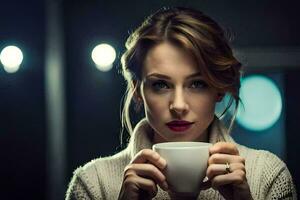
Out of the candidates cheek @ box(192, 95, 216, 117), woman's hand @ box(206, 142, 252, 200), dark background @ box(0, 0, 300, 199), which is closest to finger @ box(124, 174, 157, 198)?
woman's hand @ box(206, 142, 252, 200)

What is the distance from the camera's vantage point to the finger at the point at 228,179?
0.90m

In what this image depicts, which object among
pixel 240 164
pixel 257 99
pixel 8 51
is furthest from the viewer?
pixel 257 99

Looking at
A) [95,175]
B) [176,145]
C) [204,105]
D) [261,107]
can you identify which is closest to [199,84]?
[204,105]

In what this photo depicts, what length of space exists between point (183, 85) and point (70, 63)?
4.39 ft

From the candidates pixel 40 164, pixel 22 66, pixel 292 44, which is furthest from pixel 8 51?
pixel 292 44

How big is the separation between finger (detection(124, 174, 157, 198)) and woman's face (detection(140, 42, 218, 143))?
17cm

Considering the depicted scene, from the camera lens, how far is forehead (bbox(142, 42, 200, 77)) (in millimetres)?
1068

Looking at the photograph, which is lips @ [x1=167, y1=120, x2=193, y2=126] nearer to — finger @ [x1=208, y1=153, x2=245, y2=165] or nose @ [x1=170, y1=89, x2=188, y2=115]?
nose @ [x1=170, y1=89, x2=188, y2=115]

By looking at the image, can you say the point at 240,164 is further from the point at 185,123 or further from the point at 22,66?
the point at 22,66

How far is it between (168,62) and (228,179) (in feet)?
0.97

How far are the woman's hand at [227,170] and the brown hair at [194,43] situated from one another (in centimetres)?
21

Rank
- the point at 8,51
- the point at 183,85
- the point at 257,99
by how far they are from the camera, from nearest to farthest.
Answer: the point at 183,85 < the point at 8,51 < the point at 257,99

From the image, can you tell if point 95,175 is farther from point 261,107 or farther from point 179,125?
point 261,107

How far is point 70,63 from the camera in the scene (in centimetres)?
233
